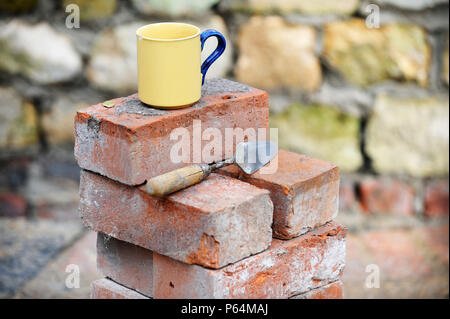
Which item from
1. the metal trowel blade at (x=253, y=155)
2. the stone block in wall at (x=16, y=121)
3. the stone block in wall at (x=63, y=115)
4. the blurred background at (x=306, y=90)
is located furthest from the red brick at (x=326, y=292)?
the stone block in wall at (x=16, y=121)

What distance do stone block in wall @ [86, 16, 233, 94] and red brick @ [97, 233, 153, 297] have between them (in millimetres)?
899

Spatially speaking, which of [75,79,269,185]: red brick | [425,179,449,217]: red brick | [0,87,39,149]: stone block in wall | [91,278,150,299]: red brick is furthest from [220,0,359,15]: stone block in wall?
[91,278,150,299]: red brick

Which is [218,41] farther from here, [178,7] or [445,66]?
[445,66]

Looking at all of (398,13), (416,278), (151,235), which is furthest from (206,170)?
(398,13)

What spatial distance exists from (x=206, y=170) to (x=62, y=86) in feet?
3.75

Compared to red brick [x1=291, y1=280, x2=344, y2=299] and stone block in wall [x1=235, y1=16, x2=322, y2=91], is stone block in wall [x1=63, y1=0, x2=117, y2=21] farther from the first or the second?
red brick [x1=291, y1=280, x2=344, y2=299]

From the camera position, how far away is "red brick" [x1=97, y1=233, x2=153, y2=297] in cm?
177

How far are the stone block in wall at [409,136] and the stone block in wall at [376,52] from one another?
0.26ft

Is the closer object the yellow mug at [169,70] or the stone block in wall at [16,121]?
the yellow mug at [169,70]

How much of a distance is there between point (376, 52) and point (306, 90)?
0.25 metres

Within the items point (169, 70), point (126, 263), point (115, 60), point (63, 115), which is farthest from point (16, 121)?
point (169, 70)

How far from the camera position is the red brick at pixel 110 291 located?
5.86 feet

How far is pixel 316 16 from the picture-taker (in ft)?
8.43

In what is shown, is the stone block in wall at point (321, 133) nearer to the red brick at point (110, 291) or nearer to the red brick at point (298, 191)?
the red brick at point (298, 191)
